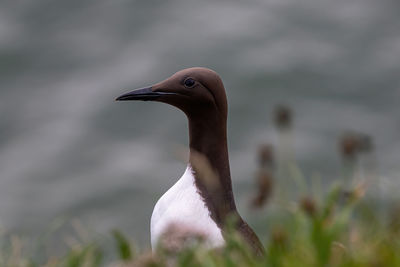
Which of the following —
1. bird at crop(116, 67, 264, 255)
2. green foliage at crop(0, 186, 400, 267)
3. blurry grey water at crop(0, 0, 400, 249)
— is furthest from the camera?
blurry grey water at crop(0, 0, 400, 249)

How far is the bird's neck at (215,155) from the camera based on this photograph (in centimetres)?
Answer: 580

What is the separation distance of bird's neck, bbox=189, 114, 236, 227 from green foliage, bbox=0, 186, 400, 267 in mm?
1205

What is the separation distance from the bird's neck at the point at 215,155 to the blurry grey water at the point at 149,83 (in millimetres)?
6982

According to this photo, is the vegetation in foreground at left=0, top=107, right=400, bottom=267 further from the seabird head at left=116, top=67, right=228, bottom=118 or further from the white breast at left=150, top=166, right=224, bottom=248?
the seabird head at left=116, top=67, right=228, bottom=118

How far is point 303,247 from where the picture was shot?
407 centimetres

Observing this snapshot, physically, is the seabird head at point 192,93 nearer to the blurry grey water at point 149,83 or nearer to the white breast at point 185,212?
the white breast at point 185,212

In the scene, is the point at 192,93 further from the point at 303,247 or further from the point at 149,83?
the point at 149,83

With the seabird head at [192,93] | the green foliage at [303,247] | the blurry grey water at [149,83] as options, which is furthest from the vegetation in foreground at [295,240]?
the blurry grey water at [149,83]

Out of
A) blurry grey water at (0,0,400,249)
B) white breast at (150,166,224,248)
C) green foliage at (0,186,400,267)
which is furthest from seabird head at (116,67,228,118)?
blurry grey water at (0,0,400,249)

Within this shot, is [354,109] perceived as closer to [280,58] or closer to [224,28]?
[280,58]

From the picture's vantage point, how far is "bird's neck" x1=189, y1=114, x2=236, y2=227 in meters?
5.80

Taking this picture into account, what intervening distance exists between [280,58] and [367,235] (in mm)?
11290

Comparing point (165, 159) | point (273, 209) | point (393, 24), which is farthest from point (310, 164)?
point (273, 209)

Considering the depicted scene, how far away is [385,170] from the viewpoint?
1336 centimetres
